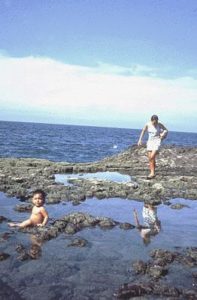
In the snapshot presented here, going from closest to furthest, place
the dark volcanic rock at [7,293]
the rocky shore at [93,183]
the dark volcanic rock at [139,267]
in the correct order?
1. the dark volcanic rock at [7,293]
2. the dark volcanic rock at [139,267]
3. the rocky shore at [93,183]

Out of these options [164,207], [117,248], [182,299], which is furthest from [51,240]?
[164,207]

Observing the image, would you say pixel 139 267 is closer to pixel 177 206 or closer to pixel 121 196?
pixel 177 206

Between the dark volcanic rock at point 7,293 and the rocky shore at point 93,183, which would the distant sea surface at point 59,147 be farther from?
the dark volcanic rock at point 7,293

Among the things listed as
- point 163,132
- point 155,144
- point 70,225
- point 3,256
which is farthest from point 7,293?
point 163,132

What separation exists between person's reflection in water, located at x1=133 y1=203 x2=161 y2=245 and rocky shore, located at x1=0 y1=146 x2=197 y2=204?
89 cm

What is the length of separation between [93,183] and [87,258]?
6.34m

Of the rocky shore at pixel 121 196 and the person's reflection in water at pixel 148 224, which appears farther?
the person's reflection in water at pixel 148 224

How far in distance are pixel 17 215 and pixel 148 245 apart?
3.19 meters

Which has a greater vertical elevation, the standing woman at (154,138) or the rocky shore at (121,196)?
the standing woman at (154,138)

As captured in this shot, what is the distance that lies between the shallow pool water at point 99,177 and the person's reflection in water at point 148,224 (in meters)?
3.88

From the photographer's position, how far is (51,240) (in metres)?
7.00

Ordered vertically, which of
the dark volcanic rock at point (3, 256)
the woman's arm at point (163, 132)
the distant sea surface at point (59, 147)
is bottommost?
the distant sea surface at point (59, 147)

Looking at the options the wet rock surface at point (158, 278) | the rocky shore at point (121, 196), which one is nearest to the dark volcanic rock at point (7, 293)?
the rocky shore at point (121, 196)

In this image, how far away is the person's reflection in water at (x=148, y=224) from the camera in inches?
294
